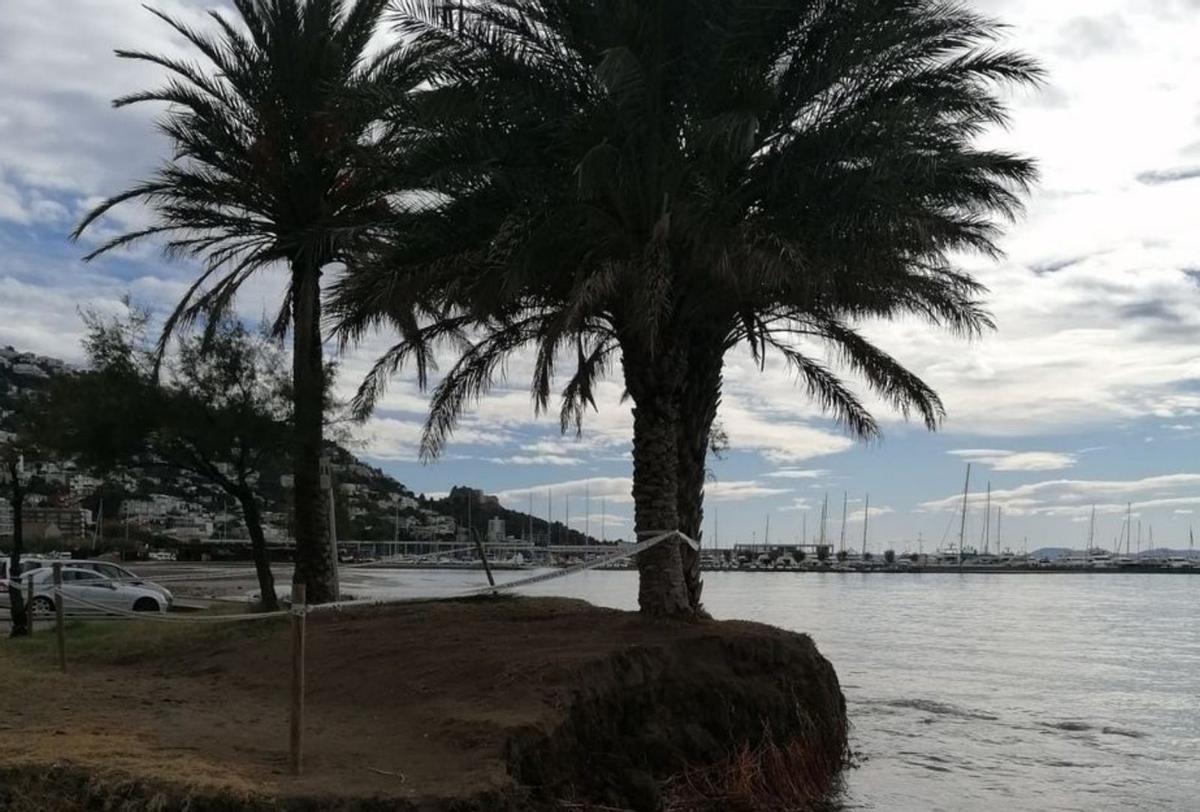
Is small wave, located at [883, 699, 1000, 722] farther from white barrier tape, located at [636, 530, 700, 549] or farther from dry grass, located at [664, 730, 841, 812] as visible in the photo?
dry grass, located at [664, 730, 841, 812]

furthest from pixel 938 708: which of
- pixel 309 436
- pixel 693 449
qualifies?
pixel 309 436

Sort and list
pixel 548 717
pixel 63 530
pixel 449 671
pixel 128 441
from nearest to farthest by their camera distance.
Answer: pixel 548 717 < pixel 449 671 < pixel 128 441 < pixel 63 530

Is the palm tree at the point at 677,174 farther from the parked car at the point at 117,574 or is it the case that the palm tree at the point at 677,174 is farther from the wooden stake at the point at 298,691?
the parked car at the point at 117,574

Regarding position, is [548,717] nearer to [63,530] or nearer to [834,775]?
[834,775]

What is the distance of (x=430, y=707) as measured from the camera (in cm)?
987

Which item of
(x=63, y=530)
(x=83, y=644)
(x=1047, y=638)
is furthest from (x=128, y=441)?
(x=63, y=530)

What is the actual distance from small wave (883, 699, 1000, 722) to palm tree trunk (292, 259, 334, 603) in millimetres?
11966

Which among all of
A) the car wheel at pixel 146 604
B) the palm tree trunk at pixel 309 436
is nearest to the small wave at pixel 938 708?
the palm tree trunk at pixel 309 436

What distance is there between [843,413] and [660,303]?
575cm

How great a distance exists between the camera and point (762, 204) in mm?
13773

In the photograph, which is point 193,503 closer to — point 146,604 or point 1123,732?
point 146,604

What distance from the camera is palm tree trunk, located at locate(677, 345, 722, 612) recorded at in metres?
15.4

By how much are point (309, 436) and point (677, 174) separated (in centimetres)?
1018

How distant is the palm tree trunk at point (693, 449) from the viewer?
15383 mm
